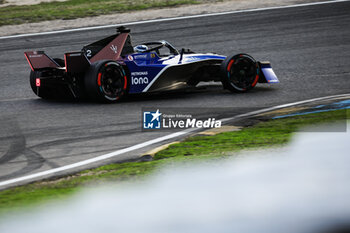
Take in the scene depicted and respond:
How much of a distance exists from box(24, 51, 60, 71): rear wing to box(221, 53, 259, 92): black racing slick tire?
9.97 feet

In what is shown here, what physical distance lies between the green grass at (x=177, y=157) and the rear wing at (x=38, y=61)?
400cm

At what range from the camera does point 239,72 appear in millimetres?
11148

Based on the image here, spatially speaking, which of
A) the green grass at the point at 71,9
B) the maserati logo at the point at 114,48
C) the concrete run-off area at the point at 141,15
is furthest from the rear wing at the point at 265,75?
the green grass at the point at 71,9

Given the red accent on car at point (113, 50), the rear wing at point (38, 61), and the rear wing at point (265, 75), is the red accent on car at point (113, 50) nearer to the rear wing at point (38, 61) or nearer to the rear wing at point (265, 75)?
the rear wing at point (38, 61)

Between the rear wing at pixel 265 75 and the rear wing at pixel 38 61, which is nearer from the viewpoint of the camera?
the rear wing at pixel 38 61

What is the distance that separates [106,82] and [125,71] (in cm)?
40

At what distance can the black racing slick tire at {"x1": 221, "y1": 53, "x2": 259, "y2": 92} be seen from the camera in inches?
432

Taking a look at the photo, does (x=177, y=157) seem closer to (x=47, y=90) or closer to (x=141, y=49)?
(x=141, y=49)

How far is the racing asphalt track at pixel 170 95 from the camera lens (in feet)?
25.6

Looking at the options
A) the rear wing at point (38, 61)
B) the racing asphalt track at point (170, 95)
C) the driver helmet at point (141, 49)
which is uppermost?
the driver helmet at point (141, 49)

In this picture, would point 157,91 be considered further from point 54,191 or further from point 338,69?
point 54,191

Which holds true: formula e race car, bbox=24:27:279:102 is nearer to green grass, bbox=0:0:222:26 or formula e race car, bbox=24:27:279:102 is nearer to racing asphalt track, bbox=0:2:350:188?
racing asphalt track, bbox=0:2:350:188

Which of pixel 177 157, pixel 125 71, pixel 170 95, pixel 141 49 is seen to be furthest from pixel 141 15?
pixel 177 157

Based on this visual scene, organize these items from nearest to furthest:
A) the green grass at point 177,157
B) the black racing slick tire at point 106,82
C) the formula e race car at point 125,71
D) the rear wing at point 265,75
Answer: the green grass at point 177,157 → the black racing slick tire at point 106,82 → the formula e race car at point 125,71 → the rear wing at point 265,75
